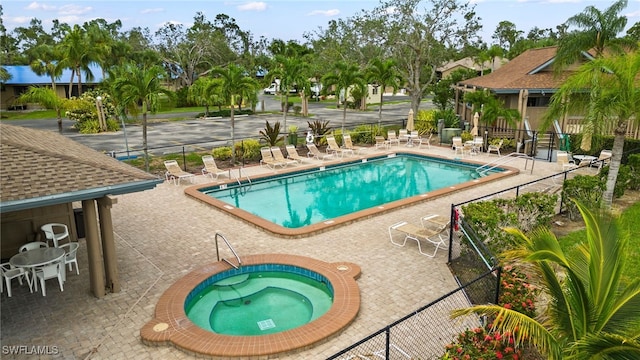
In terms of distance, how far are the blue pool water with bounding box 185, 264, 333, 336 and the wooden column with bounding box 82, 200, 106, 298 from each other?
1709 millimetres

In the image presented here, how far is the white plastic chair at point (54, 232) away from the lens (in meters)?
9.63

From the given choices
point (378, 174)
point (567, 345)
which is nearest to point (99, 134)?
point (378, 174)

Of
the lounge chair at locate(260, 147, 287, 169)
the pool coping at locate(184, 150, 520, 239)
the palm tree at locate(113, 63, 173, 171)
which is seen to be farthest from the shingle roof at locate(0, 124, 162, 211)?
the lounge chair at locate(260, 147, 287, 169)

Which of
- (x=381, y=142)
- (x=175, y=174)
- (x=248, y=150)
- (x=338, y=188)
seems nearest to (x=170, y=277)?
(x=175, y=174)

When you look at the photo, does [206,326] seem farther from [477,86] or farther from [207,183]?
[477,86]

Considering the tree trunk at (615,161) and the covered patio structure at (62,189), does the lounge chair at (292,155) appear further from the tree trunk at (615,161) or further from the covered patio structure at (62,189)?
the tree trunk at (615,161)

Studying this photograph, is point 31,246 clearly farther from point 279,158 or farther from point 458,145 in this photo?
point 458,145

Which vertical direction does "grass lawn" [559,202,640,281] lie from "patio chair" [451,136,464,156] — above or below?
below

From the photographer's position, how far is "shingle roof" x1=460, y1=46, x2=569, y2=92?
23859 millimetres

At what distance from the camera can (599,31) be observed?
20.2 m

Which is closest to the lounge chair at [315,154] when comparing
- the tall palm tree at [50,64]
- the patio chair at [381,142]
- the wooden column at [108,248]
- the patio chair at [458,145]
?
the patio chair at [381,142]

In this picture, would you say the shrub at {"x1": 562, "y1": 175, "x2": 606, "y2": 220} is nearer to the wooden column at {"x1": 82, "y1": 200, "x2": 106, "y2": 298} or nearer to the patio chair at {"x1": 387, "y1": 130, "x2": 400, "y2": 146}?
the wooden column at {"x1": 82, "y1": 200, "x2": 106, "y2": 298}

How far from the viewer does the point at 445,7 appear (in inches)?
1286

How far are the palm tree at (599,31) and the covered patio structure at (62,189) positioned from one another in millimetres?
19795
